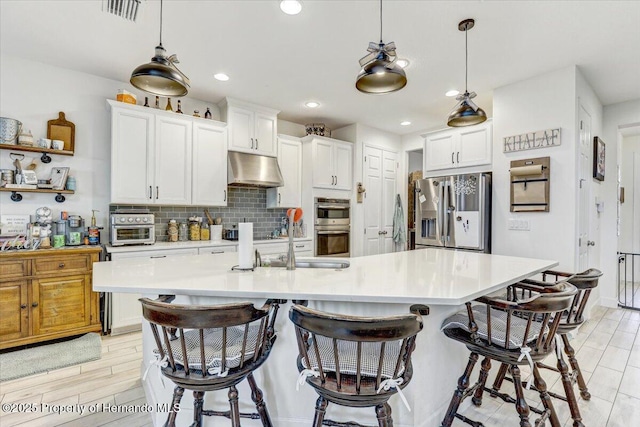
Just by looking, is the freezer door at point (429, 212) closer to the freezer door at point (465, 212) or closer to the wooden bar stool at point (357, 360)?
the freezer door at point (465, 212)

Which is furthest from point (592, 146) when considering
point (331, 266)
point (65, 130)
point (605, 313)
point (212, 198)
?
point (65, 130)

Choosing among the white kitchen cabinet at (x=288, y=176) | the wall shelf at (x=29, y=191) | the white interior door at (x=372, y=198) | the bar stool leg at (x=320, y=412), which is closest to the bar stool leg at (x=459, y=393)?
the bar stool leg at (x=320, y=412)

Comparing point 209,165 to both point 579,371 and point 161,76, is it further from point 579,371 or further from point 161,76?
point 579,371

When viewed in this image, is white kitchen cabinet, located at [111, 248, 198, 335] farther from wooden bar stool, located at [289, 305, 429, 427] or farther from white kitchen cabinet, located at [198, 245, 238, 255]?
wooden bar stool, located at [289, 305, 429, 427]

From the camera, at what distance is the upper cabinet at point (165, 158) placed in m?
3.44

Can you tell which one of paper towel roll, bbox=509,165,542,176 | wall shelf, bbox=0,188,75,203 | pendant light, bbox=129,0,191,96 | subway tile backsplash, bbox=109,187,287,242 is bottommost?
subway tile backsplash, bbox=109,187,287,242

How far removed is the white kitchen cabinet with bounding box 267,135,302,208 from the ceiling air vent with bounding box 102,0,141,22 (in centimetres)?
250

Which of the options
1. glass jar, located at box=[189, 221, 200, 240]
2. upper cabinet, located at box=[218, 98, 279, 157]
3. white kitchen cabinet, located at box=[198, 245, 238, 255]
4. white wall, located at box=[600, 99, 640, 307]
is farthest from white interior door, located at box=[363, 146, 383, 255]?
white wall, located at box=[600, 99, 640, 307]

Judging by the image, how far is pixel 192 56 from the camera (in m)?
3.10

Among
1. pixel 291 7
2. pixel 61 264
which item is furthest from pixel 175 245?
pixel 291 7

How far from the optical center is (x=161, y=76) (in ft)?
5.98

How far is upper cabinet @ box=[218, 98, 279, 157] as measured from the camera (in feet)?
13.9

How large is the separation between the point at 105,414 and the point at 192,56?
300cm

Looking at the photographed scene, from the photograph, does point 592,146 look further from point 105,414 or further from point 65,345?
point 65,345
